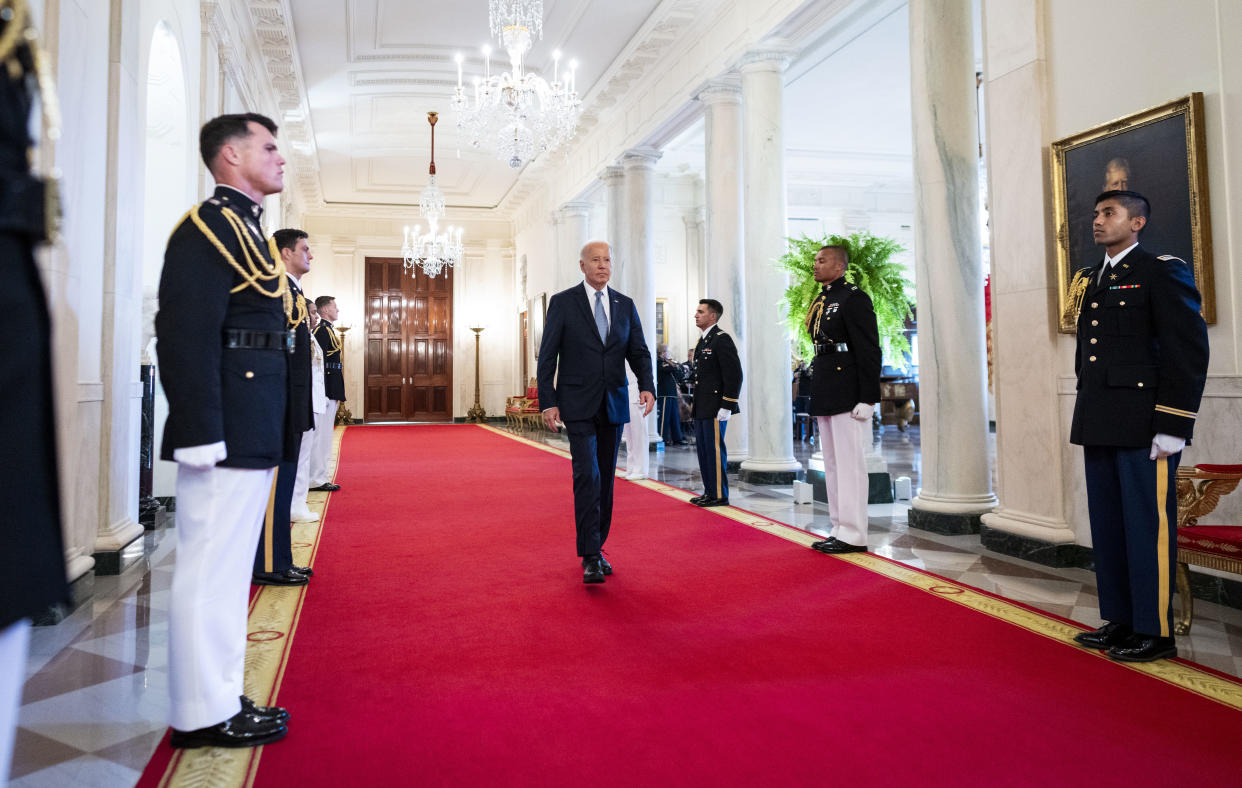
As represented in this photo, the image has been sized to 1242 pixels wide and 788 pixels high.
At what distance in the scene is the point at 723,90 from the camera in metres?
8.85

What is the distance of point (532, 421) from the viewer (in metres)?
16.0

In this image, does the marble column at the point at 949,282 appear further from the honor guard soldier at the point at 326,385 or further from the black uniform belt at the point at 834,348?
the honor guard soldier at the point at 326,385

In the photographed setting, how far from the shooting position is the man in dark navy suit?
159 inches

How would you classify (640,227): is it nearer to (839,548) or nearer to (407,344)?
(839,548)

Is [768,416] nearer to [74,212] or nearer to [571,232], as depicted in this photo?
[74,212]

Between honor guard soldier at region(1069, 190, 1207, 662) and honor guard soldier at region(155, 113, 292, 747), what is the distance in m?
2.97

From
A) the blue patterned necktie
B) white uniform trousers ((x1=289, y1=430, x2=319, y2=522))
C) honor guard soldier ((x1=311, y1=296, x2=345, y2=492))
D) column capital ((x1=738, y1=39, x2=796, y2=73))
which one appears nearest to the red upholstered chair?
the blue patterned necktie

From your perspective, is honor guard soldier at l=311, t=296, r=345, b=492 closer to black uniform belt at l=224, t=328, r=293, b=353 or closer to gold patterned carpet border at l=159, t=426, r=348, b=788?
gold patterned carpet border at l=159, t=426, r=348, b=788

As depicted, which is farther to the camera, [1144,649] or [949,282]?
[949,282]

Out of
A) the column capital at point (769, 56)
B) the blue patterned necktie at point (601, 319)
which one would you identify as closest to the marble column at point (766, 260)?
the column capital at point (769, 56)

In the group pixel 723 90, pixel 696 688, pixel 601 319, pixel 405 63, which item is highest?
pixel 405 63

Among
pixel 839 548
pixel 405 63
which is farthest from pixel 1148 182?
pixel 405 63

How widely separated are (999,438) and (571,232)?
37.3 ft

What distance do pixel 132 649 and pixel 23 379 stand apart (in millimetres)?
2456
